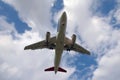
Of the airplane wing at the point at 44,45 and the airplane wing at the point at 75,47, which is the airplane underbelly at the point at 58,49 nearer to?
the airplane wing at the point at 44,45

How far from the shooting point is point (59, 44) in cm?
10862

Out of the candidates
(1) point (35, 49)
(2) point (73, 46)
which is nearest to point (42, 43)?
(1) point (35, 49)

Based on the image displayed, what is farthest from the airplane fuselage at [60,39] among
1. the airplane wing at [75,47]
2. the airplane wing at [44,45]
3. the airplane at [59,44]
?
the airplane wing at [75,47]

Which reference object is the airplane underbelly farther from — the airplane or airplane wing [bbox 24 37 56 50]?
airplane wing [bbox 24 37 56 50]

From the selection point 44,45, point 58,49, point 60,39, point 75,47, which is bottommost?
point 58,49

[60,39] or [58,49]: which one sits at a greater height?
[60,39]

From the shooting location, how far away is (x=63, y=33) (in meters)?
105

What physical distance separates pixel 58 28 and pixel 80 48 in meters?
15.4

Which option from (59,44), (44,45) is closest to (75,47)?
(44,45)

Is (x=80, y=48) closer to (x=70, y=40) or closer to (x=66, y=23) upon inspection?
(x=70, y=40)

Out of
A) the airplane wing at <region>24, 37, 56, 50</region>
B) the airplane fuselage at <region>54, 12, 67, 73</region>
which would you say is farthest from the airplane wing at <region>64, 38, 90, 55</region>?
the airplane fuselage at <region>54, 12, 67, 73</region>

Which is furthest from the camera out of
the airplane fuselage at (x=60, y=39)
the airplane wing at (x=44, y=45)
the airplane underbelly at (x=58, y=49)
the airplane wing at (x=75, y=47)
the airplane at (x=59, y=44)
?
the airplane wing at (x=75, y=47)

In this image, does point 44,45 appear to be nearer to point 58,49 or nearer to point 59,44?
point 58,49

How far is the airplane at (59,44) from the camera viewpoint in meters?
105
